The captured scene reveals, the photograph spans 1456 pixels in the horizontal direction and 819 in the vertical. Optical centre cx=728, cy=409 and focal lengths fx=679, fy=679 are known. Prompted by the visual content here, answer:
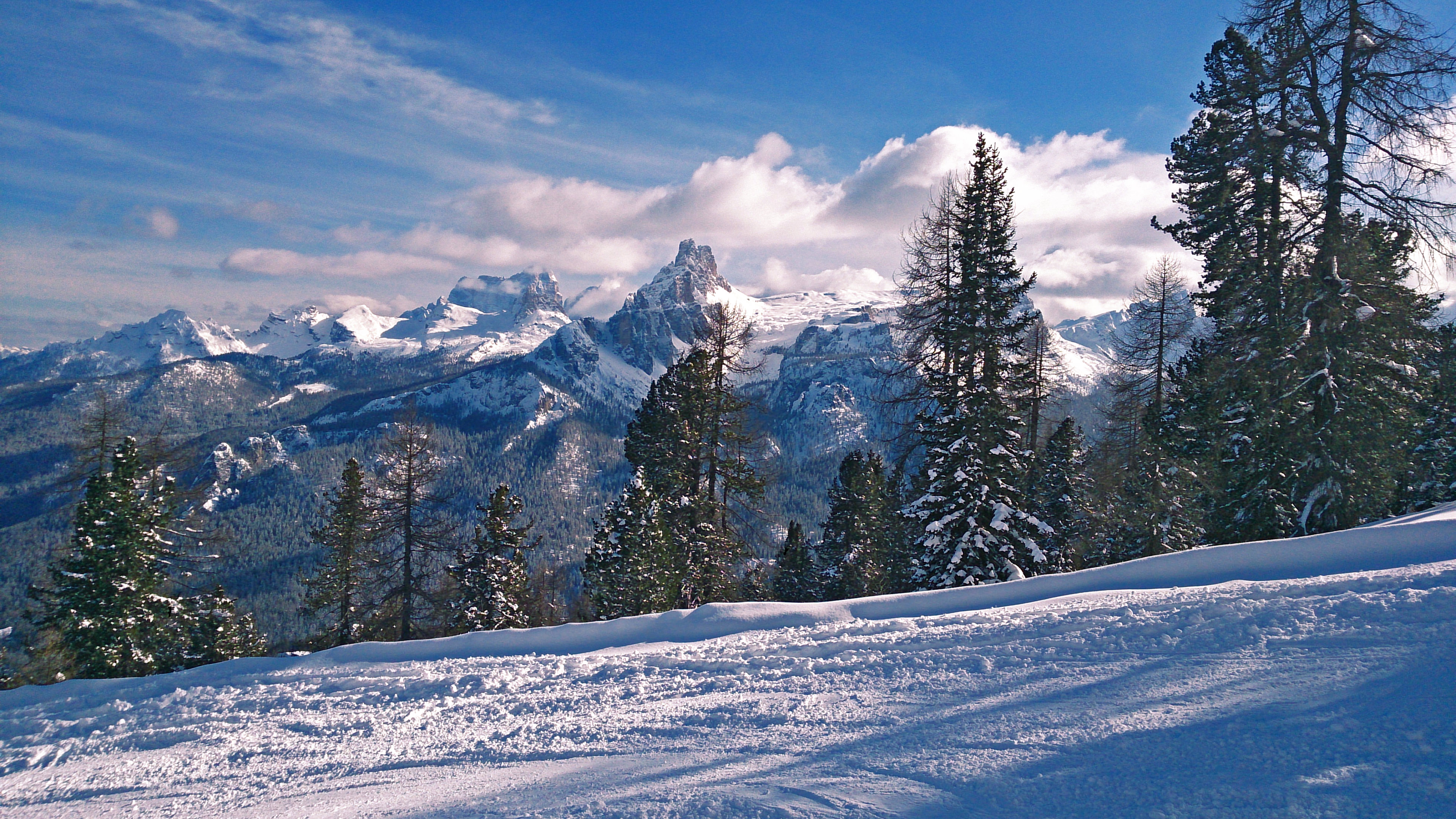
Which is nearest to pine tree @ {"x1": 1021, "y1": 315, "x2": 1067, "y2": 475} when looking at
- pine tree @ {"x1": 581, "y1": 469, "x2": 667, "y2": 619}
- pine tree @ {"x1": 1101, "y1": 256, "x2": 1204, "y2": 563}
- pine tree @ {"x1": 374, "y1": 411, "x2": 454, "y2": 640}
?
pine tree @ {"x1": 1101, "y1": 256, "x2": 1204, "y2": 563}

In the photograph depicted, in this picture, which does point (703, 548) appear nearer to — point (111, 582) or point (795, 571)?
point (795, 571)

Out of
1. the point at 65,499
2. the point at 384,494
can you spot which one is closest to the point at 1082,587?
the point at 384,494

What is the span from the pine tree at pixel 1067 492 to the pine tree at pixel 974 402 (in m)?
10.1

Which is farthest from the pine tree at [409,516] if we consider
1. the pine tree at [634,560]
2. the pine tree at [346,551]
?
the pine tree at [634,560]

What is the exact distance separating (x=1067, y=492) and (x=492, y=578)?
2160 cm

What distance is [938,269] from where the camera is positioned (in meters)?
16.0

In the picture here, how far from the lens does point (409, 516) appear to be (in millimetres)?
19906

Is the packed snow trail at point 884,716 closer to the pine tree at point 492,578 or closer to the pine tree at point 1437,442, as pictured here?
the pine tree at point 1437,442

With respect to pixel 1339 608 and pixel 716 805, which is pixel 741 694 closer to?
pixel 716 805

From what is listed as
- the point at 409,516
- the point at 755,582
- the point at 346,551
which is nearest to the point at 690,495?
the point at 409,516

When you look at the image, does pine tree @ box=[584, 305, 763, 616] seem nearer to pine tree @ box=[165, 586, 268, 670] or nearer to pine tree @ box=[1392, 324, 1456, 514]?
pine tree @ box=[165, 586, 268, 670]

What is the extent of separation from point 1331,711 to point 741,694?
3.81 m

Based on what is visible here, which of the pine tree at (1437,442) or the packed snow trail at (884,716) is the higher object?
the pine tree at (1437,442)

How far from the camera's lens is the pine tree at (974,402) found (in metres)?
14.6
